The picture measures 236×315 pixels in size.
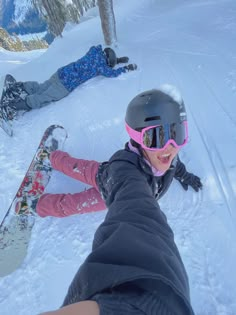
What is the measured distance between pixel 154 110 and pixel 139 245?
1130mm

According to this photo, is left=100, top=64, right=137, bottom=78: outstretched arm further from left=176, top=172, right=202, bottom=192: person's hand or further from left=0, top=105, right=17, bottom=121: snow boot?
left=176, top=172, right=202, bottom=192: person's hand

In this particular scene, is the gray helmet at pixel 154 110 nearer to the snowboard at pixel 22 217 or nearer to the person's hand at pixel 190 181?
the person's hand at pixel 190 181

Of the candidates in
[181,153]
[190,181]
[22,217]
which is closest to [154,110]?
[190,181]

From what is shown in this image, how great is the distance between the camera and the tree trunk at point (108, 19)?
18.6ft

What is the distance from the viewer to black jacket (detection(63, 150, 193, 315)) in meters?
0.70

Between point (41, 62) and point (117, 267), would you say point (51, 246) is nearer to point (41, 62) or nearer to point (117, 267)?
point (117, 267)

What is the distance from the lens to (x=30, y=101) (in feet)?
13.6

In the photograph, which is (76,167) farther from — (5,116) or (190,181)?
(5,116)

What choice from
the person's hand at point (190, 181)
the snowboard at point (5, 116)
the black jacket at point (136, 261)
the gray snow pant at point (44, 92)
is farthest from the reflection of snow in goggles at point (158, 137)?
the gray snow pant at point (44, 92)

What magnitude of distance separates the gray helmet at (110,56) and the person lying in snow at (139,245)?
10.2 feet

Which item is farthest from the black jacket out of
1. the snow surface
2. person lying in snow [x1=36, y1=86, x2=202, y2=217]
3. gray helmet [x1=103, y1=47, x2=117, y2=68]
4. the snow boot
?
gray helmet [x1=103, y1=47, x2=117, y2=68]

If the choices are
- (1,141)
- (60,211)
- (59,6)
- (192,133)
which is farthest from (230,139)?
(59,6)

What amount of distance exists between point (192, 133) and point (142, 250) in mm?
2383

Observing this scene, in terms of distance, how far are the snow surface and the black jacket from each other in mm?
1063
